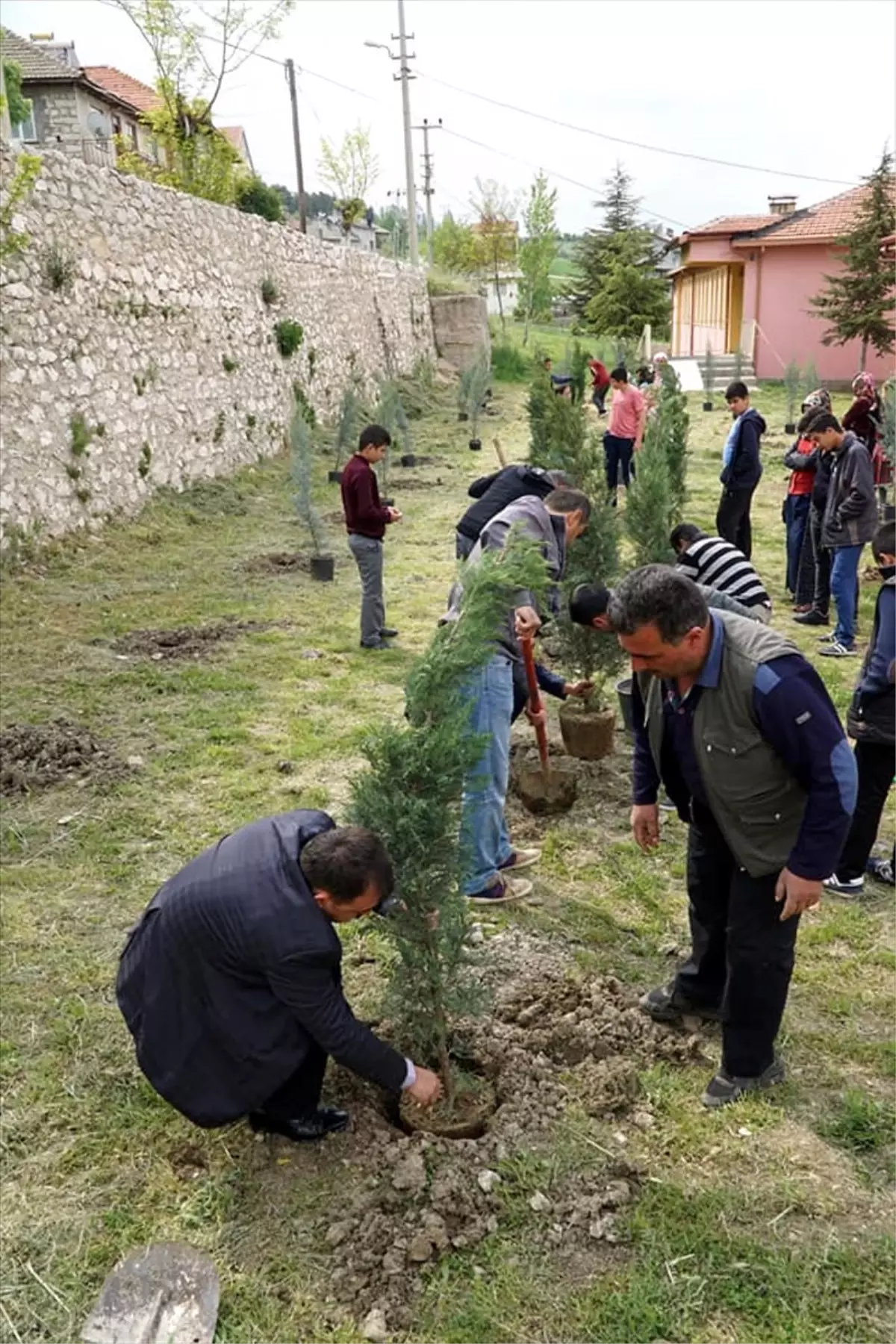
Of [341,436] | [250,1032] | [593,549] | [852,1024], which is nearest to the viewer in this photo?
[250,1032]

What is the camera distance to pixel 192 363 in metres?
13.2

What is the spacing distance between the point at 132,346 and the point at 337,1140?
10.4 metres

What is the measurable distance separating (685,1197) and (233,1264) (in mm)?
1227

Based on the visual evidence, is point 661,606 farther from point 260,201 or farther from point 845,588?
point 260,201

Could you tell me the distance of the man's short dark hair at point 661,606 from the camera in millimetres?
2768

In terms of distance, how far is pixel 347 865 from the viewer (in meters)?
2.56

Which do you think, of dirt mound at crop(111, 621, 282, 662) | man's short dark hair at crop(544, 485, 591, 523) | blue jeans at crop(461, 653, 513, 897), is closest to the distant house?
dirt mound at crop(111, 621, 282, 662)

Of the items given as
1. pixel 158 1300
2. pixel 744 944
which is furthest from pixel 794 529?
pixel 158 1300

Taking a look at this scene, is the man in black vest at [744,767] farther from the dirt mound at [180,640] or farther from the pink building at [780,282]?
the pink building at [780,282]

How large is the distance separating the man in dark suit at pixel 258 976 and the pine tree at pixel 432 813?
182 millimetres

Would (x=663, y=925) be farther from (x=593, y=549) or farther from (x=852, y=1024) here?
(x=593, y=549)

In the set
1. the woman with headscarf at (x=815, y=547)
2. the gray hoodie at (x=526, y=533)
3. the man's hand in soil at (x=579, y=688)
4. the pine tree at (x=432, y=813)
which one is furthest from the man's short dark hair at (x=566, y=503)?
the woman with headscarf at (x=815, y=547)

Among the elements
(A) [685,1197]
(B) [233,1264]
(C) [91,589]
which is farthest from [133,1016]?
(C) [91,589]

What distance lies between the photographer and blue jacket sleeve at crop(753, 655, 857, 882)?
277cm
